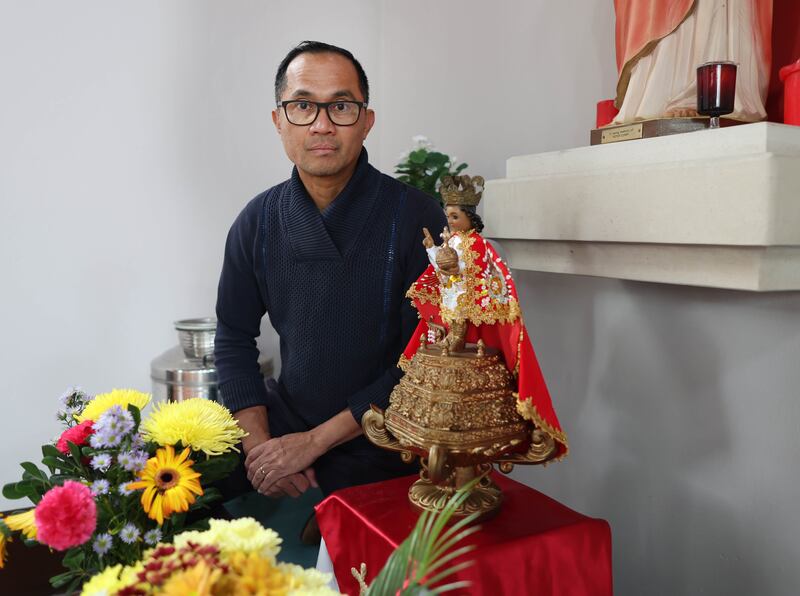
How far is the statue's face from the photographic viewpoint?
103cm

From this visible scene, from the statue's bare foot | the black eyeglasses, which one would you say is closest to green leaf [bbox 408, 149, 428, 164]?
the black eyeglasses

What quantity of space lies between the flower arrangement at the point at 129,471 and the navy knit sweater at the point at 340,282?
61 centimetres

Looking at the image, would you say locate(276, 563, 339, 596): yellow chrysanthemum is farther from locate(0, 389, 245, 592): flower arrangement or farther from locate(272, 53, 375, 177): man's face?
locate(272, 53, 375, 177): man's face

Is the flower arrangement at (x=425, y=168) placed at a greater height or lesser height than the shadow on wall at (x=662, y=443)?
greater

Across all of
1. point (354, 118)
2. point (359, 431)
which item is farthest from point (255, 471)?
point (354, 118)

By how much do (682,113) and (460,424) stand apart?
0.70m

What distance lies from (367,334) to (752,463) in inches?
32.2

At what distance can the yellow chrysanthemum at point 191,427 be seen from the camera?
2.83 feet

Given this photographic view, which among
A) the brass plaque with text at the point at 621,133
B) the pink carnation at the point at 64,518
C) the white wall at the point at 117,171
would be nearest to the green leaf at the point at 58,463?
the pink carnation at the point at 64,518

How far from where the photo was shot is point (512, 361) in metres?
1.05

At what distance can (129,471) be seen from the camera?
33.3 inches

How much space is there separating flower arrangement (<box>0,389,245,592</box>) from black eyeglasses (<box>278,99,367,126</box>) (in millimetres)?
758

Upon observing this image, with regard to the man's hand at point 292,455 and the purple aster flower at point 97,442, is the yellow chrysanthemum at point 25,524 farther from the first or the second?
the man's hand at point 292,455

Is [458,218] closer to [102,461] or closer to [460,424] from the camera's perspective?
[460,424]
